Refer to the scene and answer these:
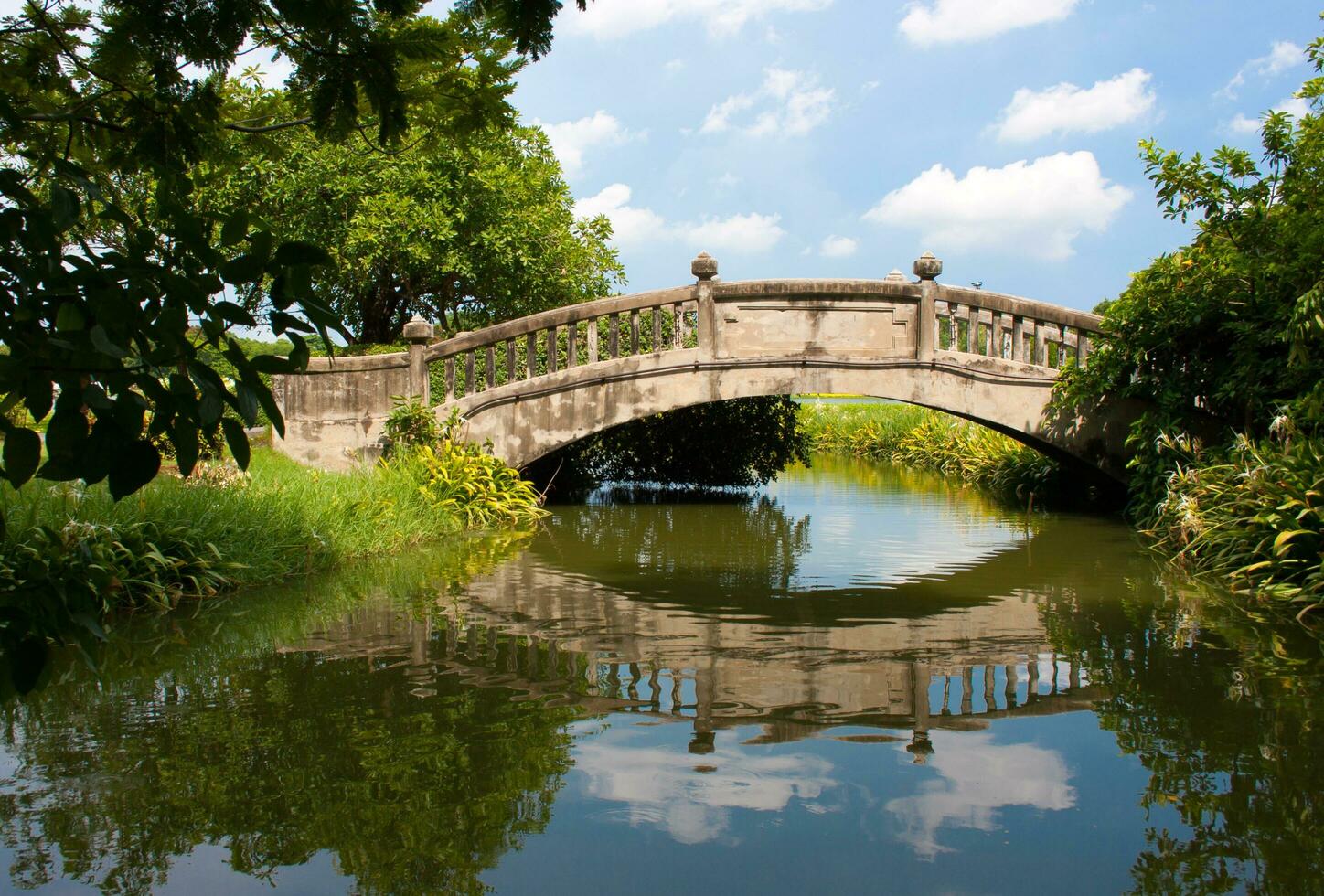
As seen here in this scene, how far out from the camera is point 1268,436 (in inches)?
345

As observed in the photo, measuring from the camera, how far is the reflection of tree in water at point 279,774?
3.28m

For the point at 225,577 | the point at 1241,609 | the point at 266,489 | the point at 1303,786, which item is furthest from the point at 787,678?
the point at 266,489

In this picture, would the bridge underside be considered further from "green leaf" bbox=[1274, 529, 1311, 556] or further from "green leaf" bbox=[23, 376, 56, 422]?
"green leaf" bbox=[23, 376, 56, 422]

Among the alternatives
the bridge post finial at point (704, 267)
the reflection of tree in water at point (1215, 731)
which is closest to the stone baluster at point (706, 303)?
the bridge post finial at point (704, 267)

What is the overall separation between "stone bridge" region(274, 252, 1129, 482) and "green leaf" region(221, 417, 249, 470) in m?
9.49

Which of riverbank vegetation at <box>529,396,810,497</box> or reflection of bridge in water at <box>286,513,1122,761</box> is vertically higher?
riverbank vegetation at <box>529,396,810,497</box>

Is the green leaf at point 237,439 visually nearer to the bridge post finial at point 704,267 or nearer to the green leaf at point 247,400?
the green leaf at point 247,400

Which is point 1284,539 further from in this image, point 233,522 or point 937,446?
point 937,446

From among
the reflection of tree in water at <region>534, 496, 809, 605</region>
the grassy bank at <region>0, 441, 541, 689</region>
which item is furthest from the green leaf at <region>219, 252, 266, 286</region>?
the reflection of tree in water at <region>534, 496, 809, 605</region>

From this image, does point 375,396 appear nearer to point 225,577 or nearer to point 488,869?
point 225,577

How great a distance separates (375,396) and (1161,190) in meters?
7.61

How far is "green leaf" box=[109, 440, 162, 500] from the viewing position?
1.82 m

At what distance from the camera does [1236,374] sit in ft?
30.6

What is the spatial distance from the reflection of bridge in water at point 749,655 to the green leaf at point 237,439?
272 cm
